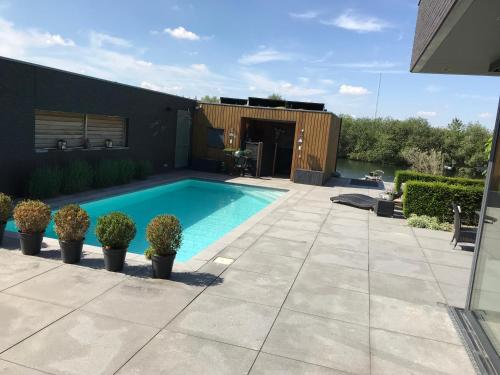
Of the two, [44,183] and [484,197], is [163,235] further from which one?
[44,183]

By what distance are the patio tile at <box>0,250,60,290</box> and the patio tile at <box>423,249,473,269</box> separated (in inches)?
247

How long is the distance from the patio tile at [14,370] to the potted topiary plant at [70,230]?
7.57ft

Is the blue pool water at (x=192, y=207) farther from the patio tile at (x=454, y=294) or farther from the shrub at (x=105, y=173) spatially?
the patio tile at (x=454, y=294)

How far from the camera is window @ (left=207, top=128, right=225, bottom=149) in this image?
18.2 metres

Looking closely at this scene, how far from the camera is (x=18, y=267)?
5125mm

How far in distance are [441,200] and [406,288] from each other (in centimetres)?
559

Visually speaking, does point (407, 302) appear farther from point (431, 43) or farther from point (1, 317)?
point (1, 317)

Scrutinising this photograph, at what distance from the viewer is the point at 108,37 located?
17.3 meters

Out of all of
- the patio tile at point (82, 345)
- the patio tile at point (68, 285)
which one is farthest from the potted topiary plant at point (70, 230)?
the patio tile at point (82, 345)

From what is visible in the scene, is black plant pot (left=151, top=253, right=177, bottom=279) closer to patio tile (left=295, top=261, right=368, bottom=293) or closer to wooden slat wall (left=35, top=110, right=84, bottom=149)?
patio tile (left=295, top=261, right=368, bottom=293)

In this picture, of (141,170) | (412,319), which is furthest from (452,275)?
(141,170)

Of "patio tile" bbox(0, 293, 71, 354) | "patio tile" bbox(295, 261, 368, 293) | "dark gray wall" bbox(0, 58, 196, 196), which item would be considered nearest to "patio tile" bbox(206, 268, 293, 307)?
"patio tile" bbox(295, 261, 368, 293)

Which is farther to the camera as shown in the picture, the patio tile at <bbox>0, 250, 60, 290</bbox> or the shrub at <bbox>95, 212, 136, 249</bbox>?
the shrub at <bbox>95, 212, 136, 249</bbox>

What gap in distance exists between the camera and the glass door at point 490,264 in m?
3.99
